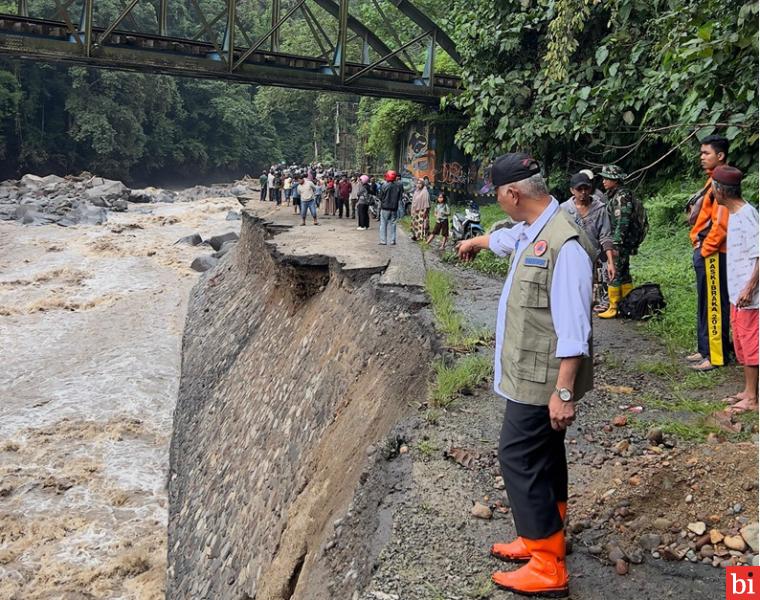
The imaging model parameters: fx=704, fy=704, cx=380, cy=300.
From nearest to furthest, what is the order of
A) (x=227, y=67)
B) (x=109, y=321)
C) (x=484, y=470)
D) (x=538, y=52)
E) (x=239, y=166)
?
1. (x=484, y=470)
2. (x=538, y=52)
3. (x=109, y=321)
4. (x=227, y=67)
5. (x=239, y=166)

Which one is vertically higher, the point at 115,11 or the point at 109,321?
the point at 115,11

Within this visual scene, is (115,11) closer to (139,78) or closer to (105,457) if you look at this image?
(139,78)

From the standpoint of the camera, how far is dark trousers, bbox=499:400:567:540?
2906 mm

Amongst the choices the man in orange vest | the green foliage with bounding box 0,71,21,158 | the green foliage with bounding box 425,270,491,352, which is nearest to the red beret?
the man in orange vest

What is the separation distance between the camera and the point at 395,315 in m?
7.16

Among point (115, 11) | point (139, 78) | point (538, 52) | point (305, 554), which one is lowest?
point (305, 554)

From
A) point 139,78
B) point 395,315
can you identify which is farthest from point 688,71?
point 139,78

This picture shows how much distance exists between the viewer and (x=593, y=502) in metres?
3.69

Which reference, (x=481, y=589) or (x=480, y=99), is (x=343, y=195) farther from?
(x=481, y=589)

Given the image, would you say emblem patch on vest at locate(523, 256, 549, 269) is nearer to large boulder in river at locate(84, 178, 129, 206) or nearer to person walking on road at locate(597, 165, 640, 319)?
person walking on road at locate(597, 165, 640, 319)

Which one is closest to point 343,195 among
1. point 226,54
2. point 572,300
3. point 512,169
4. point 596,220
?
point 226,54

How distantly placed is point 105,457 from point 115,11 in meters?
41.3

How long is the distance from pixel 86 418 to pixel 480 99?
24.3ft

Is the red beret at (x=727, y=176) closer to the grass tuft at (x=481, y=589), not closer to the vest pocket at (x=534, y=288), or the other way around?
the vest pocket at (x=534, y=288)
